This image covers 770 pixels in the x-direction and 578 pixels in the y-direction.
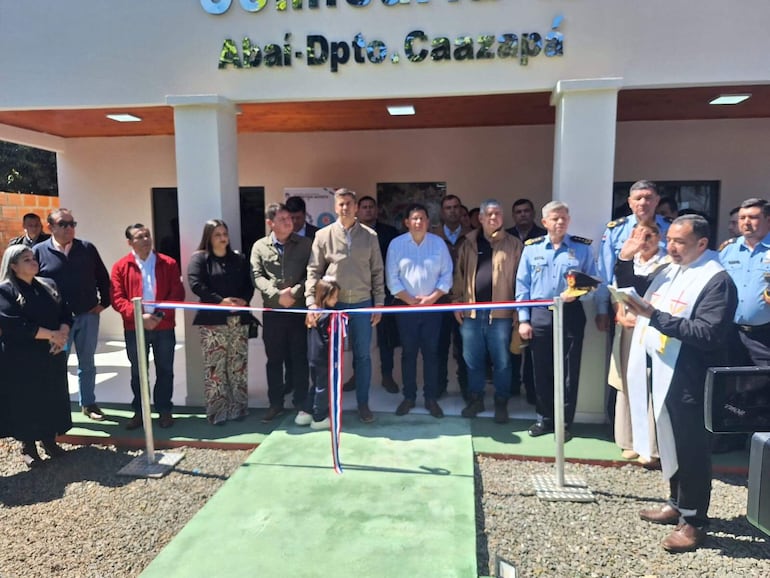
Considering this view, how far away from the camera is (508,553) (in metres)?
3.06

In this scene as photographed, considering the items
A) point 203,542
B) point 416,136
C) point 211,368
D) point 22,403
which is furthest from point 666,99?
point 22,403

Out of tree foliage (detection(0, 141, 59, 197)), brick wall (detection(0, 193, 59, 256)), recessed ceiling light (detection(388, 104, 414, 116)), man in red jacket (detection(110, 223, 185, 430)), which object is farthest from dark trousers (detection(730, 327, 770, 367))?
tree foliage (detection(0, 141, 59, 197))

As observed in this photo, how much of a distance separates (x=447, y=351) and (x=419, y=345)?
60 centimetres

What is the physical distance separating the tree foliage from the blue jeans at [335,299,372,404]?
16.8 metres

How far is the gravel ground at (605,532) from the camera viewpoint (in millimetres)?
2938

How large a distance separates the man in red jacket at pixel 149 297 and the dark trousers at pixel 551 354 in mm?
3236

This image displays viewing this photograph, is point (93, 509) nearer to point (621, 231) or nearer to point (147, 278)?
point (147, 278)

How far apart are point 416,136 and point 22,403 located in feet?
19.3

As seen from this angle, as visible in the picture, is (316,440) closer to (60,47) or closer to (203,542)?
(203,542)

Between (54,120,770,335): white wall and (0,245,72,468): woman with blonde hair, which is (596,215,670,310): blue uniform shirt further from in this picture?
(0,245,72,468): woman with blonde hair

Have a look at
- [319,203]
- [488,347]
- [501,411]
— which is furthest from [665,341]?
[319,203]

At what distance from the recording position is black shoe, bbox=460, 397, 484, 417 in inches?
195

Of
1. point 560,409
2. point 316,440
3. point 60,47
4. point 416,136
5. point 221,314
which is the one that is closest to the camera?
point 560,409

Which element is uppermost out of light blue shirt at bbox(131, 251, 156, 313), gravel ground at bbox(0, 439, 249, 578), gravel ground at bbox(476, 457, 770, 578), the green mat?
light blue shirt at bbox(131, 251, 156, 313)
